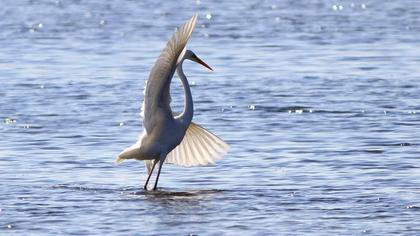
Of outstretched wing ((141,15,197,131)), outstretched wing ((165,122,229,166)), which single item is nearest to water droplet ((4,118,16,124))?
outstretched wing ((165,122,229,166))

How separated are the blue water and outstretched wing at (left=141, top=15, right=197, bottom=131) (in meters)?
0.99

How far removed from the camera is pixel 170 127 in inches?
551

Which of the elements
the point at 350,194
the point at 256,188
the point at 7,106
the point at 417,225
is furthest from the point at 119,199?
the point at 7,106

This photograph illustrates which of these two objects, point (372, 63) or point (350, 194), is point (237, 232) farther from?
point (372, 63)

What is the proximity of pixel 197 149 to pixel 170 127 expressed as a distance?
2.95 ft

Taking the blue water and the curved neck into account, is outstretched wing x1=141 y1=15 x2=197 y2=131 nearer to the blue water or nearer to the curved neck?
the curved neck

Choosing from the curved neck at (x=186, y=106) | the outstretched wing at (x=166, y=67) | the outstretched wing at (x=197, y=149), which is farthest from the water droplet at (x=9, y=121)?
the outstretched wing at (x=166, y=67)

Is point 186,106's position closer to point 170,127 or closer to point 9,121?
point 170,127

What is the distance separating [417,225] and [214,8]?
105 ft

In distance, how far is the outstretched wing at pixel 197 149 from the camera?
14.7m

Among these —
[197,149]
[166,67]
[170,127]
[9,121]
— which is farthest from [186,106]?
[9,121]

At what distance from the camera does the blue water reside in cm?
1229

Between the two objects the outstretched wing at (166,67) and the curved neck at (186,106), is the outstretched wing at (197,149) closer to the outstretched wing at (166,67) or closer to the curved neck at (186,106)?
the curved neck at (186,106)

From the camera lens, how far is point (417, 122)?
18.1m
